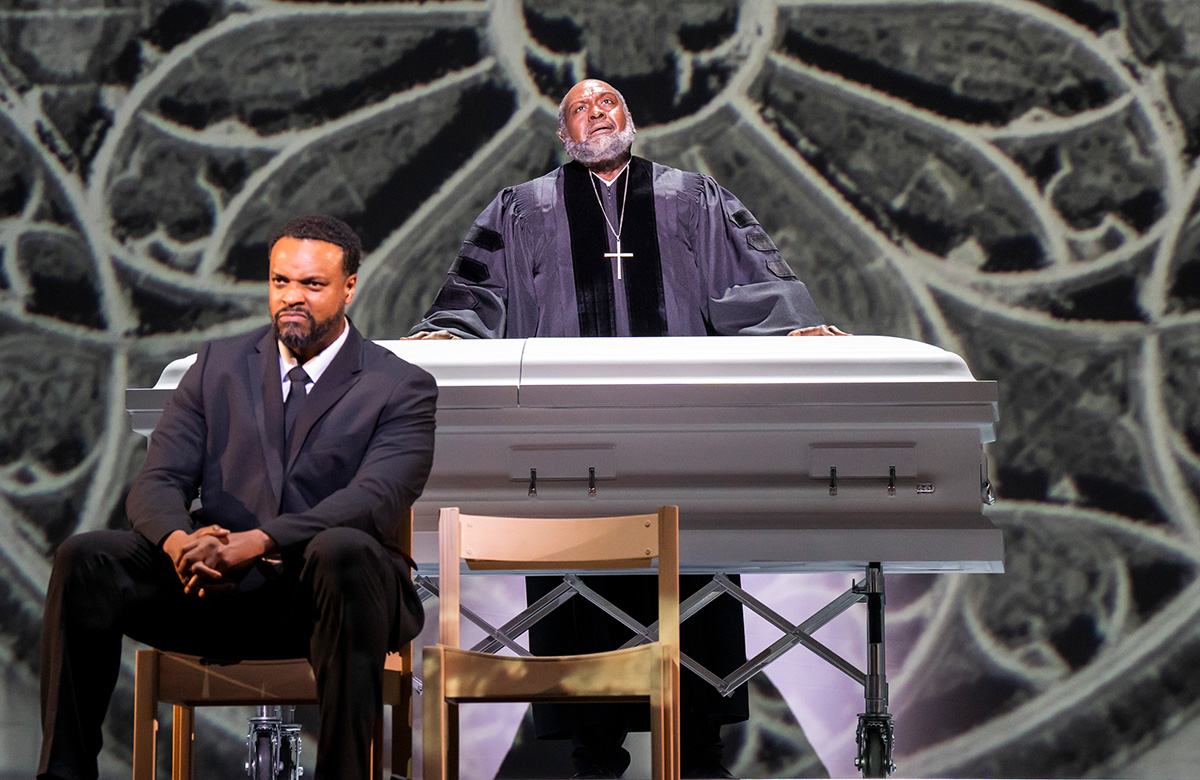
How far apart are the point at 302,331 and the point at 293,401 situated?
0.42 feet

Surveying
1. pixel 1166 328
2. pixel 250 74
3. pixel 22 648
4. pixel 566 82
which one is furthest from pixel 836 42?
pixel 22 648

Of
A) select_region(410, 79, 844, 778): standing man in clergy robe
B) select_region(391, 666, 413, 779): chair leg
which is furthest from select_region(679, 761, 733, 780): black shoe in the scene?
select_region(391, 666, 413, 779): chair leg

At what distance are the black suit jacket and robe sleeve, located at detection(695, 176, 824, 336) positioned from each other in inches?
53.4

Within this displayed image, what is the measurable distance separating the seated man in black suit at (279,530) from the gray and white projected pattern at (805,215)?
2627 mm

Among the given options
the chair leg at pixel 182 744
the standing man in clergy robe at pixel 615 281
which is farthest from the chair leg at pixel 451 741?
the standing man in clergy robe at pixel 615 281

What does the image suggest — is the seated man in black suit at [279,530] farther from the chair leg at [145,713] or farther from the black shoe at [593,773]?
the black shoe at [593,773]

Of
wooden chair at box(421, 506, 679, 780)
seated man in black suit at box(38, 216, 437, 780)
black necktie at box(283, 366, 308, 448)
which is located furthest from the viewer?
black necktie at box(283, 366, 308, 448)

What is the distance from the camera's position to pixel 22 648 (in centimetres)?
536

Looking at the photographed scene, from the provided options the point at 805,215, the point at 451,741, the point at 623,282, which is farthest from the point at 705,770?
the point at 805,215

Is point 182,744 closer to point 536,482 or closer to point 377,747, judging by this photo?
point 377,747

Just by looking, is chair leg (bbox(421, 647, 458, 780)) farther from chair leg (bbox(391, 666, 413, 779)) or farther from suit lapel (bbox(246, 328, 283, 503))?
suit lapel (bbox(246, 328, 283, 503))

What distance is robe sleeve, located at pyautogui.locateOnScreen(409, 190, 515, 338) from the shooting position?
13.1 ft

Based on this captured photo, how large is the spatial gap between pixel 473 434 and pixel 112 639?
112 cm

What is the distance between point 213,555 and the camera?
247cm
